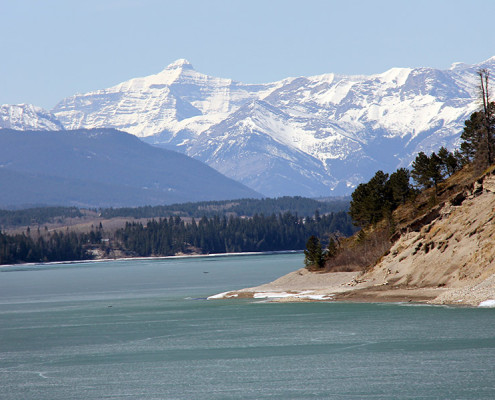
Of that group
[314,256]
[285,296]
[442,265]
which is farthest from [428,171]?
[442,265]

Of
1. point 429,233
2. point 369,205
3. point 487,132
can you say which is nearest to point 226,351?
point 429,233

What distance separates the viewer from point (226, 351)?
2188 inches

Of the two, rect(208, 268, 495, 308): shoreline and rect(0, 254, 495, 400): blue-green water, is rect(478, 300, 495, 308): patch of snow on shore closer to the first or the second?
rect(208, 268, 495, 308): shoreline

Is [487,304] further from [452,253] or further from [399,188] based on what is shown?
[399,188]

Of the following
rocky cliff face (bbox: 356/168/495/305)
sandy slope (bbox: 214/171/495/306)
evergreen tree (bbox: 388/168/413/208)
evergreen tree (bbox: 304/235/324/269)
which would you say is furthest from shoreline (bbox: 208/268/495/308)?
evergreen tree (bbox: 388/168/413/208)

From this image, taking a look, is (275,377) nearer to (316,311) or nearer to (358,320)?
(358,320)

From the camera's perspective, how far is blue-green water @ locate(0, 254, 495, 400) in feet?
143

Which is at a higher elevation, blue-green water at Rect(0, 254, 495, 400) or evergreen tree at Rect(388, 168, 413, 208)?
evergreen tree at Rect(388, 168, 413, 208)

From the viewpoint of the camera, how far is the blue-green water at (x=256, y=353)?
143 ft

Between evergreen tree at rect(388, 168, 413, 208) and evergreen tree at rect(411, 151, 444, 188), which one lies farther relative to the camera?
evergreen tree at rect(388, 168, 413, 208)

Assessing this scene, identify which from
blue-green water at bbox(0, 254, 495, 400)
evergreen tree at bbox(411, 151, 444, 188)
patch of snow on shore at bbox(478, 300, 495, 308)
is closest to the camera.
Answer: blue-green water at bbox(0, 254, 495, 400)

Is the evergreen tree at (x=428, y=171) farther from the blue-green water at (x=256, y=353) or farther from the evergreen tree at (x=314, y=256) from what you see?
the blue-green water at (x=256, y=353)

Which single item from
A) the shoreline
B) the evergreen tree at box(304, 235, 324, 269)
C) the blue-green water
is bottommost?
the blue-green water

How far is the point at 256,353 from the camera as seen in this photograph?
178 feet
